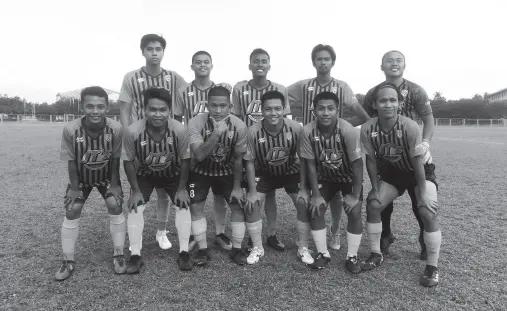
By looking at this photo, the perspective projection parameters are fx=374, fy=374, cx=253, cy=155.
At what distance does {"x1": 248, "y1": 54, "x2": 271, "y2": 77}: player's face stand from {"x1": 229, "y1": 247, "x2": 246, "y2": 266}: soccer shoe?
6.76 ft

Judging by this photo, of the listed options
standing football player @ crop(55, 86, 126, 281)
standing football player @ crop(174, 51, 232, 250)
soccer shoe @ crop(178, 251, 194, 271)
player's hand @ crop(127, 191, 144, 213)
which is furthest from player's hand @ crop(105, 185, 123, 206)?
standing football player @ crop(174, 51, 232, 250)

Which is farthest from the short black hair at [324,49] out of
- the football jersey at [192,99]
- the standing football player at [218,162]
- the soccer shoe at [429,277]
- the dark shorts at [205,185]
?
the soccer shoe at [429,277]

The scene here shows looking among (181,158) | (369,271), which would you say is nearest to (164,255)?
(181,158)

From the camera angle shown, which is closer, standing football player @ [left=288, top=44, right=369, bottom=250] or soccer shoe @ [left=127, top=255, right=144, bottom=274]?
soccer shoe @ [left=127, top=255, right=144, bottom=274]

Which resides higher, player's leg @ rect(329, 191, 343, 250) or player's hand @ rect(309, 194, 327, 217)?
player's hand @ rect(309, 194, 327, 217)

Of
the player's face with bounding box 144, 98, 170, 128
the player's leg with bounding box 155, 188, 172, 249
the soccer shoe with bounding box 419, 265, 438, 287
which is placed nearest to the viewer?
the soccer shoe with bounding box 419, 265, 438, 287

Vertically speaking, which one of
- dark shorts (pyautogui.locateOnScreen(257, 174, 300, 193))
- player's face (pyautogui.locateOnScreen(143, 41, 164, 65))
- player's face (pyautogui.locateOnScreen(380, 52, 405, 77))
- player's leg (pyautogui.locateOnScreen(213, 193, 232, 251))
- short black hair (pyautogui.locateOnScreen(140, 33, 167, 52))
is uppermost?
short black hair (pyautogui.locateOnScreen(140, 33, 167, 52))

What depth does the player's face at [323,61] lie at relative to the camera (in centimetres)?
437

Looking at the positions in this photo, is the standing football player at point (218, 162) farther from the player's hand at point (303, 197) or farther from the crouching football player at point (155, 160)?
the player's hand at point (303, 197)

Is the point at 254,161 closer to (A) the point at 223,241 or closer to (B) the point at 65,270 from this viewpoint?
(A) the point at 223,241

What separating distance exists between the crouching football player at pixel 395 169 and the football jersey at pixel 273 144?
2.48ft

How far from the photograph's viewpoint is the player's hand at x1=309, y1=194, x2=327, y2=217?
3.93m

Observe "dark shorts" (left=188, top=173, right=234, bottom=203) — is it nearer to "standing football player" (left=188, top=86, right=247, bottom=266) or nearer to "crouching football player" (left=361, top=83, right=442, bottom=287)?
"standing football player" (left=188, top=86, right=247, bottom=266)

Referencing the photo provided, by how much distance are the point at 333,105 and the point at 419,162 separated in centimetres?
101
